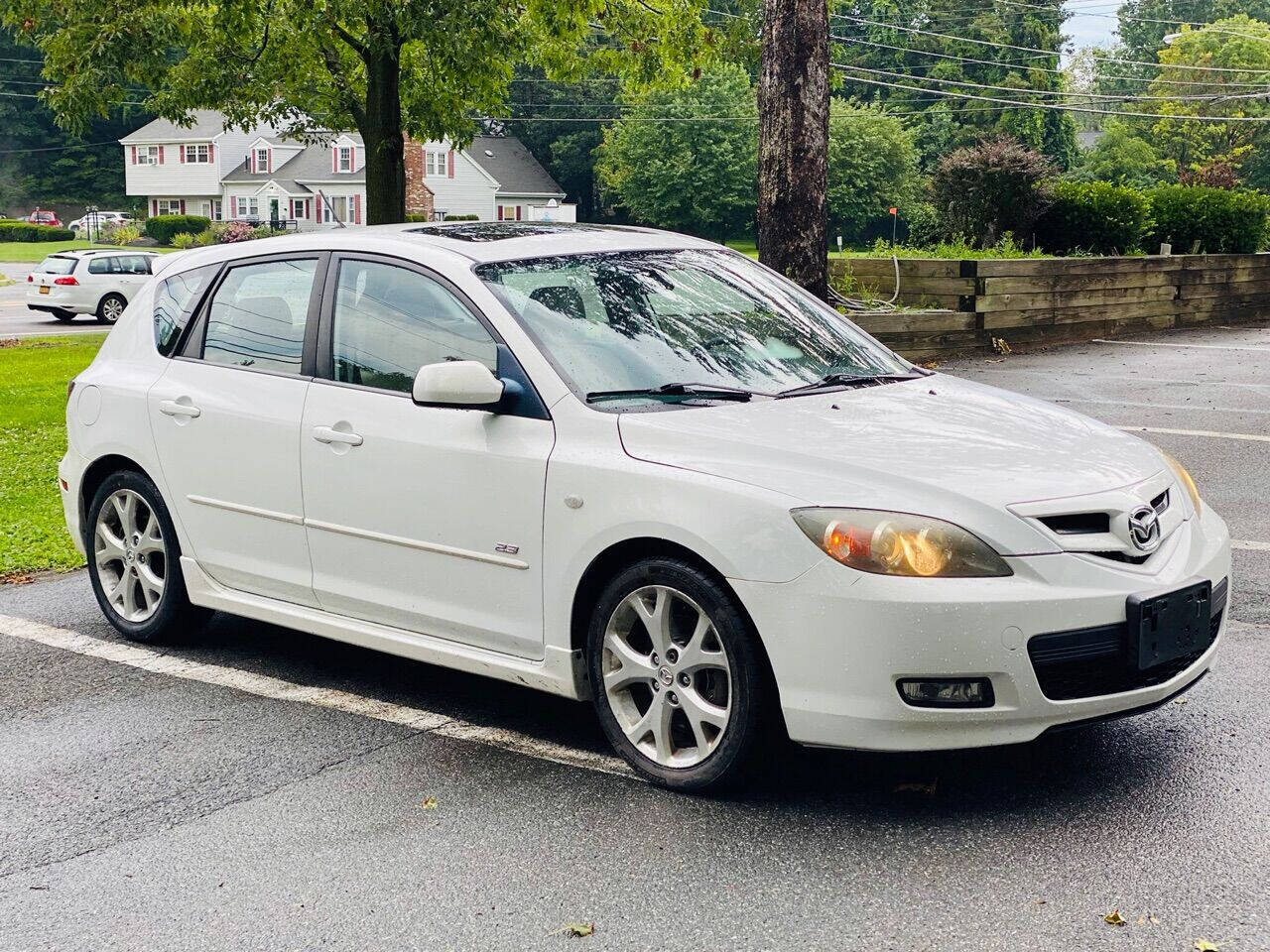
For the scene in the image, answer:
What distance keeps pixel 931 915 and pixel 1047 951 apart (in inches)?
12.0

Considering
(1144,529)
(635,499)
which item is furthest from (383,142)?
(1144,529)

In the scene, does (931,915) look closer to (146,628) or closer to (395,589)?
(395,589)

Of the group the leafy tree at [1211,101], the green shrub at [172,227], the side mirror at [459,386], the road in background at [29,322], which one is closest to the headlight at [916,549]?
the side mirror at [459,386]

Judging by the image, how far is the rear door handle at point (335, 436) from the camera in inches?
211

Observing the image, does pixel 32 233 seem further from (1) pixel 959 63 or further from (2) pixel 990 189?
(2) pixel 990 189

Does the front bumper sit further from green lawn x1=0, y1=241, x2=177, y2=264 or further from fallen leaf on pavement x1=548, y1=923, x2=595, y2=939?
green lawn x1=0, y1=241, x2=177, y2=264

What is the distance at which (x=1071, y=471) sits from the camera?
446cm

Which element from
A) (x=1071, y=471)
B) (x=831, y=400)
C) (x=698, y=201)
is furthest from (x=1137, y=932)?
(x=698, y=201)

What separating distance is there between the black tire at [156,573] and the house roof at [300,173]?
275 ft

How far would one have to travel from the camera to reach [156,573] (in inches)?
253

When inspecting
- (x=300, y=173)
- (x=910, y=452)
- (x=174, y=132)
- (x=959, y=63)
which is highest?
(x=959, y=63)

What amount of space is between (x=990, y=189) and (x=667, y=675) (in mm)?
18034

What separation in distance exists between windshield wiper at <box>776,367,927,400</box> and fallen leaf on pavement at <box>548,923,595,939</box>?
194cm

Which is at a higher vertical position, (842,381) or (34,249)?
(842,381)
